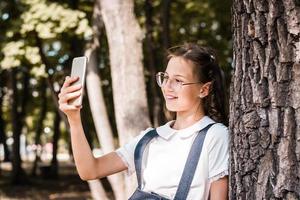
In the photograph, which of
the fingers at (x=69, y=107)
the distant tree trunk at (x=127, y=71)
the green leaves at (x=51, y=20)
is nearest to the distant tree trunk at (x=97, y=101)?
the green leaves at (x=51, y=20)

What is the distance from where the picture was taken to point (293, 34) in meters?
2.15

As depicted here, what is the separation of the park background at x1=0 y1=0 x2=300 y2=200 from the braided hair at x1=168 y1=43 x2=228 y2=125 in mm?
70

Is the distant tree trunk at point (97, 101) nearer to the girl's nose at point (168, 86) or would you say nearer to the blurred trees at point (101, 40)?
the blurred trees at point (101, 40)

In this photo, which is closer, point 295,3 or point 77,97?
point 295,3

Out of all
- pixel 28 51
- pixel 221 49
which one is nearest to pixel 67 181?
pixel 221 49

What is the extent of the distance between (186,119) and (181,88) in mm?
155

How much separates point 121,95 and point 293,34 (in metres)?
5.08

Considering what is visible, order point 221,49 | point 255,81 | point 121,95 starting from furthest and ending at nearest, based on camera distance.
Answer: point 221,49
point 121,95
point 255,81

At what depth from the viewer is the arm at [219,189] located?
97.1 inches

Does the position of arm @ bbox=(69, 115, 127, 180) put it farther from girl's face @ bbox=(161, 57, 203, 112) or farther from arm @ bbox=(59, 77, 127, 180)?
girl's face @ bbox=(161, 57, 203, 112)

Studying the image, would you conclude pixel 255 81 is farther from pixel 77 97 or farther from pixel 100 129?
pixel 100 129

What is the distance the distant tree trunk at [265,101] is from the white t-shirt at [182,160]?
86 millimetres

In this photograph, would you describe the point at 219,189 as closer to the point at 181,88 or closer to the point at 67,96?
the point at 181,88

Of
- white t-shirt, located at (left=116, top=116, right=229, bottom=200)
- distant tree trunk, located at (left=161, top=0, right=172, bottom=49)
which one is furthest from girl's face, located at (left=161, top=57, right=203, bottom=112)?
distant tree trunk, located at (left=161, top=0, right=172, bottom=49)
